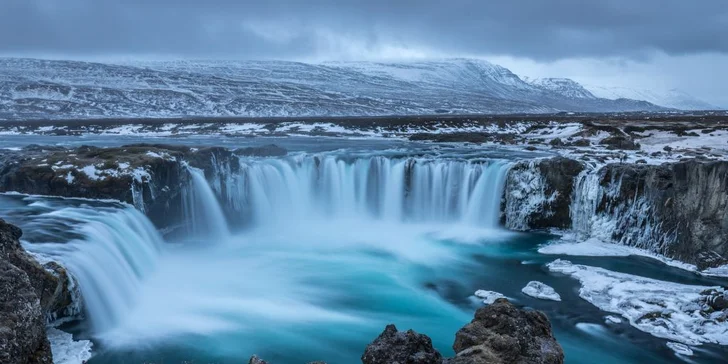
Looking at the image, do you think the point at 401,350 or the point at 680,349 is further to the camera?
the point at 680,349

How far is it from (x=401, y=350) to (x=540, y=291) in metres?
10.2

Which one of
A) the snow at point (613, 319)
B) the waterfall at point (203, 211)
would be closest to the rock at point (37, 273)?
the waterfall at point (203, 211)

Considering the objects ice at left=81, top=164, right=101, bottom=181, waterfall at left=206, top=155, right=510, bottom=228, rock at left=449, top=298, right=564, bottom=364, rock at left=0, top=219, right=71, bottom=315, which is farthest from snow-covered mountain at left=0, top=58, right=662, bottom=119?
rock at left=449, top=298, right=564, bottom=364

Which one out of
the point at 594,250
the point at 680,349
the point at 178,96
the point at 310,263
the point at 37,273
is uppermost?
the point at 178,96

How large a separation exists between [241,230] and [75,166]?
755 centimetres

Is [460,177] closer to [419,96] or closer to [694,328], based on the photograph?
[694,328]

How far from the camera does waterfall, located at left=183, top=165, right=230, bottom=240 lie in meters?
22.2

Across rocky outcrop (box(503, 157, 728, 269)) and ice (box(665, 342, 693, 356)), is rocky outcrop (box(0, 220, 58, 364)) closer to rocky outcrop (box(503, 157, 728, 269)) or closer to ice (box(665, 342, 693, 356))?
ice (box(665, 342, 693, 356))

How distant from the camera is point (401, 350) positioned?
24.5 feet

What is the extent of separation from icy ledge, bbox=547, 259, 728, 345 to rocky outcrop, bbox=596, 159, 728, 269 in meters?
2.96

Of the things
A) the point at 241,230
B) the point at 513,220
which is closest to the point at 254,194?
the point at 241,230

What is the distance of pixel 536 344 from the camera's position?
804 centimetres

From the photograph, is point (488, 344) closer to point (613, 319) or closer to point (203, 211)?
point (613, 319)

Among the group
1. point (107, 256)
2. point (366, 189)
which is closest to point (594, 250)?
point (366, 189)
